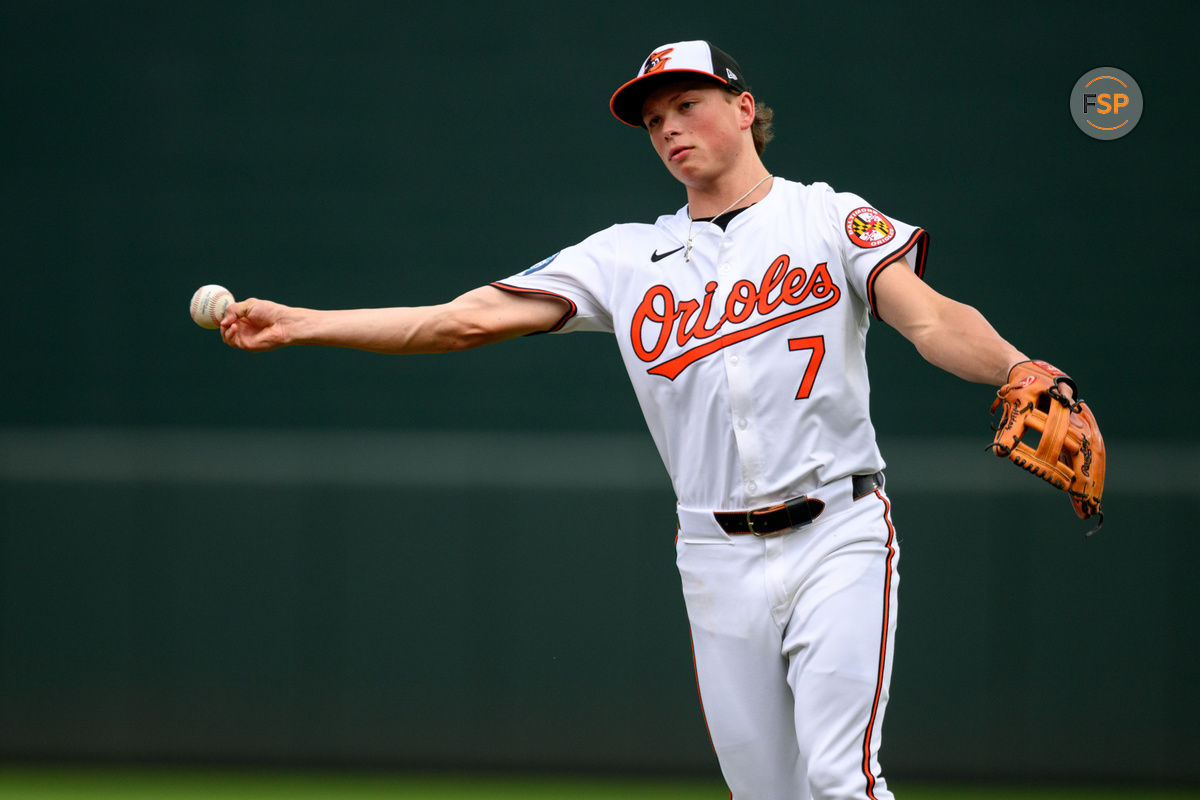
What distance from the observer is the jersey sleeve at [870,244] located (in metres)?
Answer: 2.94

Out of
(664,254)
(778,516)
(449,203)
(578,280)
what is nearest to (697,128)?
(664,254)

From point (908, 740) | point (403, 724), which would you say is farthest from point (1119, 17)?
point (403, 724)

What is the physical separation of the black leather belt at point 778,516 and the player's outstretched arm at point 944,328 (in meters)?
0.39

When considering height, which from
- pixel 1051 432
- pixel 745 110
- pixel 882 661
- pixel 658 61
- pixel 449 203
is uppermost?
pixel 658 61

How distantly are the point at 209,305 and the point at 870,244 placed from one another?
164cm

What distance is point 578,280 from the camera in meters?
3.30

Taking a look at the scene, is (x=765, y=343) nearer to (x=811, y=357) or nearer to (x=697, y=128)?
(x=811, y=357)

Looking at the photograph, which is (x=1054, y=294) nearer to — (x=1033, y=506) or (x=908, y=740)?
(x=1033, y=506)

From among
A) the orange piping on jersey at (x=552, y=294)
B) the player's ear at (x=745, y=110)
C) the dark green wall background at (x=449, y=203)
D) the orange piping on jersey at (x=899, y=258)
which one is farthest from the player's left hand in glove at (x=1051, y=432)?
the dark green wall background at (x=449, y=203)

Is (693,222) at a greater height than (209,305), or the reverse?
(693,222)

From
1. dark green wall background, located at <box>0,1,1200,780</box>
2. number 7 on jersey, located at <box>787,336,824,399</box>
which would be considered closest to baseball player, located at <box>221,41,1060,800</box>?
number 7 on jersey, located at <box>787,336,824,399</box>

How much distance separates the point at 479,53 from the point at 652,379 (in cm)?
388

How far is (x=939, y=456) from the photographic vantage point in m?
5.68

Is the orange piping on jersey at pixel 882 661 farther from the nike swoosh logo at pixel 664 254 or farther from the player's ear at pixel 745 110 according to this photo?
the player's ear at pixel 745 110
